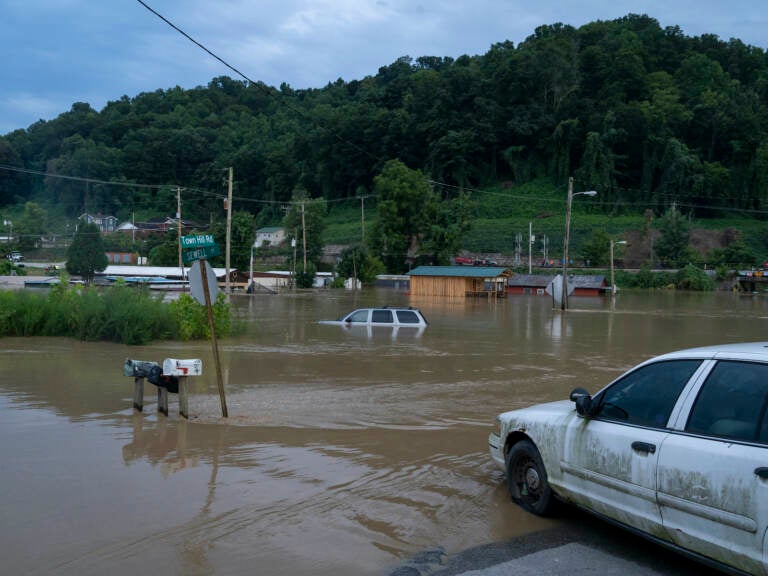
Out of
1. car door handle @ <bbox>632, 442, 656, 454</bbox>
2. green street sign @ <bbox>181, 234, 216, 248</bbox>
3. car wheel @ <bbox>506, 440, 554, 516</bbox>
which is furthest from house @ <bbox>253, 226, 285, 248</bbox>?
car door handle @ <bbox>632, 442, 656, 454</bbox>

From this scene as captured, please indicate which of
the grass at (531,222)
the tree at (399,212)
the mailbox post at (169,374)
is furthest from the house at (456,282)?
the mailbox post at (169,374)

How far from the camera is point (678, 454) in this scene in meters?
4.80

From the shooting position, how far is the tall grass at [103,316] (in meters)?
20.0

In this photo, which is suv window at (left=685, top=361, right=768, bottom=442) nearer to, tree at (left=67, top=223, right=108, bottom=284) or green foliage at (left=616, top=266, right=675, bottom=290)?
tree at (left=67, top=223, right=108, bottom=284)

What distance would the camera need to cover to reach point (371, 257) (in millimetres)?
81312

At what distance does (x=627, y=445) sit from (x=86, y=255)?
253ft

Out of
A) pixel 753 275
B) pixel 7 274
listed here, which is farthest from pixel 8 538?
pixel 753 275

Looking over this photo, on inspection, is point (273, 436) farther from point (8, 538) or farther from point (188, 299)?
point (188, 299)

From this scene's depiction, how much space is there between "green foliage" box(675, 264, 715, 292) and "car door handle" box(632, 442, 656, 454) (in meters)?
80.4

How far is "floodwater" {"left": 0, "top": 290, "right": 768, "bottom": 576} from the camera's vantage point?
5.43 m

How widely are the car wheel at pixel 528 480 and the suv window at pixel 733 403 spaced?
1642 mm

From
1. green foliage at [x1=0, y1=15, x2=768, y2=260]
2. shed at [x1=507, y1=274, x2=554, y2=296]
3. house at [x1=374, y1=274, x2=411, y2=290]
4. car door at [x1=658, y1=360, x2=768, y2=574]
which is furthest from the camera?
green foliage at [x1=0, y1=15, x2=768, y2=260]

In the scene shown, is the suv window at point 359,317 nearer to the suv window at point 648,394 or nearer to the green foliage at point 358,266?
the suv window at point 648,394

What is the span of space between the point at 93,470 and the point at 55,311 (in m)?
15.1
